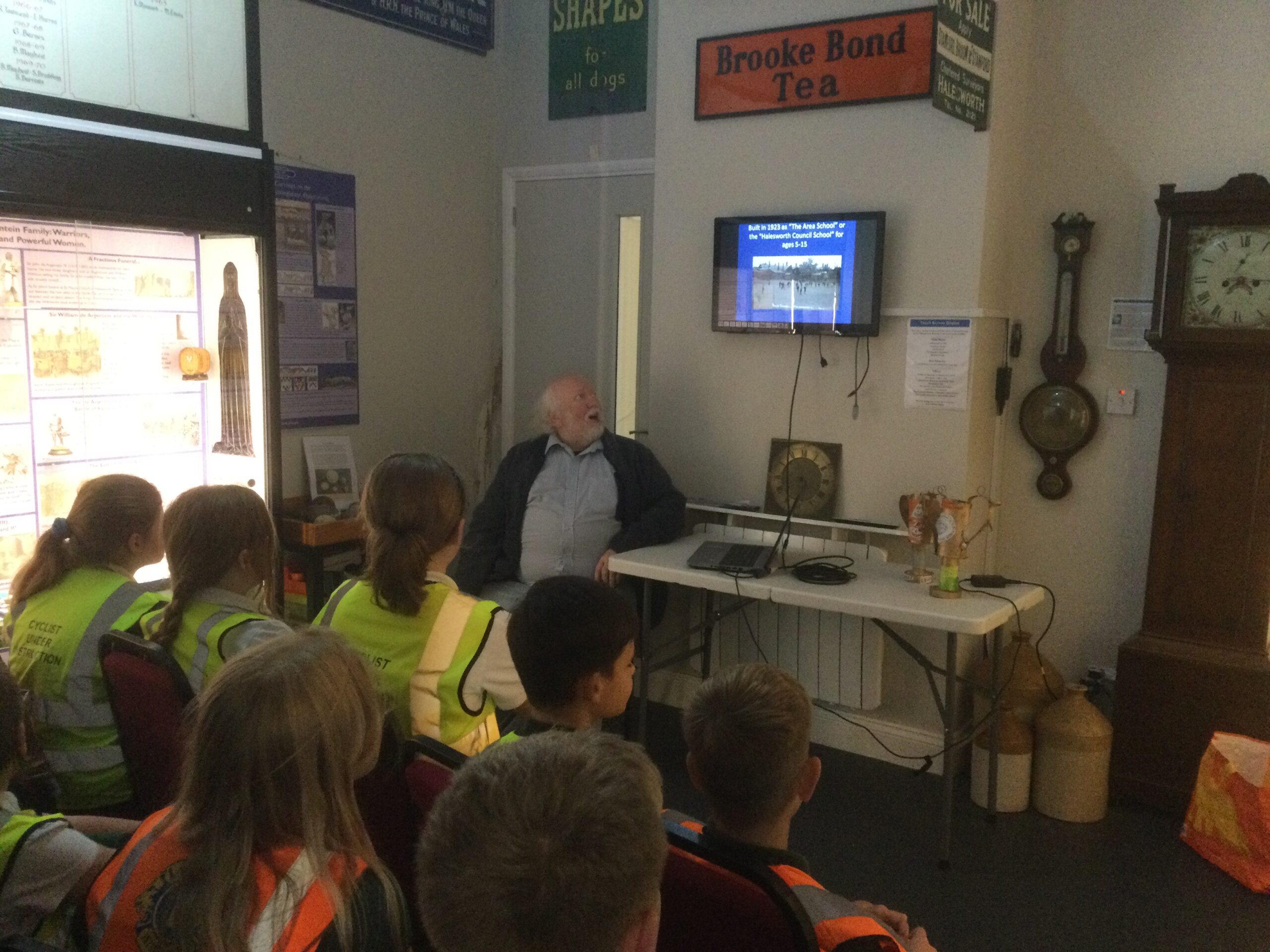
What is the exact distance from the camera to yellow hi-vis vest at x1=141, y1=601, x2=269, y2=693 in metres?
1.84

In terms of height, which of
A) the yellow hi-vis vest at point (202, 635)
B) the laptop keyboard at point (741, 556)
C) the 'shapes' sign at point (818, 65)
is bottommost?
the laptop keyboard at point (741, 556)

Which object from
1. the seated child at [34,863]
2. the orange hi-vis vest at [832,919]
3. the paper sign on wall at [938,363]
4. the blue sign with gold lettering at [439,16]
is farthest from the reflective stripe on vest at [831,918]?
the blue sign with gold lettering at [439,16]

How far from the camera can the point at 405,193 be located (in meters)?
4.35

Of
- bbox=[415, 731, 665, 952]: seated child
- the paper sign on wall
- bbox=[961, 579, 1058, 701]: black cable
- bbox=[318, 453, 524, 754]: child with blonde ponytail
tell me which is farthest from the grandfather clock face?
bbox=[415, 731, 665, 952]: seated child

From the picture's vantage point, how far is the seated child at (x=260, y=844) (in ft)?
3.74

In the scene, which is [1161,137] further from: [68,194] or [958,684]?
[68,194]

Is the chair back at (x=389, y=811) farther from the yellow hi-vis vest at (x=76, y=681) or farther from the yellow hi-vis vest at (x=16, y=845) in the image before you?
the yellow hi-vis vest at (x=76, y=681)

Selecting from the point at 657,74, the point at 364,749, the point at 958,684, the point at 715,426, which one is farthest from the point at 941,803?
the point at 657,74

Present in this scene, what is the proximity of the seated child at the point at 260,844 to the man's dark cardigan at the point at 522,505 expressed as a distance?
2404 millimetres

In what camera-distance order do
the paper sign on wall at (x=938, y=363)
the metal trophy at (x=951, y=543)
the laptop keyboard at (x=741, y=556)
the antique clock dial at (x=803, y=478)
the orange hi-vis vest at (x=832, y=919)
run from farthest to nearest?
the antique clock dial at (x=803, y=478)
the paper sign on wall at (x=938, y=363)
the laptop keyboard at (x=741, y=556)
the metal trophy at (x=951, y=543)
the orange hi-vis vest at (x=832, y=919)

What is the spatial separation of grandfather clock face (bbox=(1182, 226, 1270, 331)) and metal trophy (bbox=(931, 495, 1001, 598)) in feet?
2.56

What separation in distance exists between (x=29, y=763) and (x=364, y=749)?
109cm

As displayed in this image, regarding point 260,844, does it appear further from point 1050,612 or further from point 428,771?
point 1050,612

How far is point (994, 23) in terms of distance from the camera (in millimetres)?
3143
